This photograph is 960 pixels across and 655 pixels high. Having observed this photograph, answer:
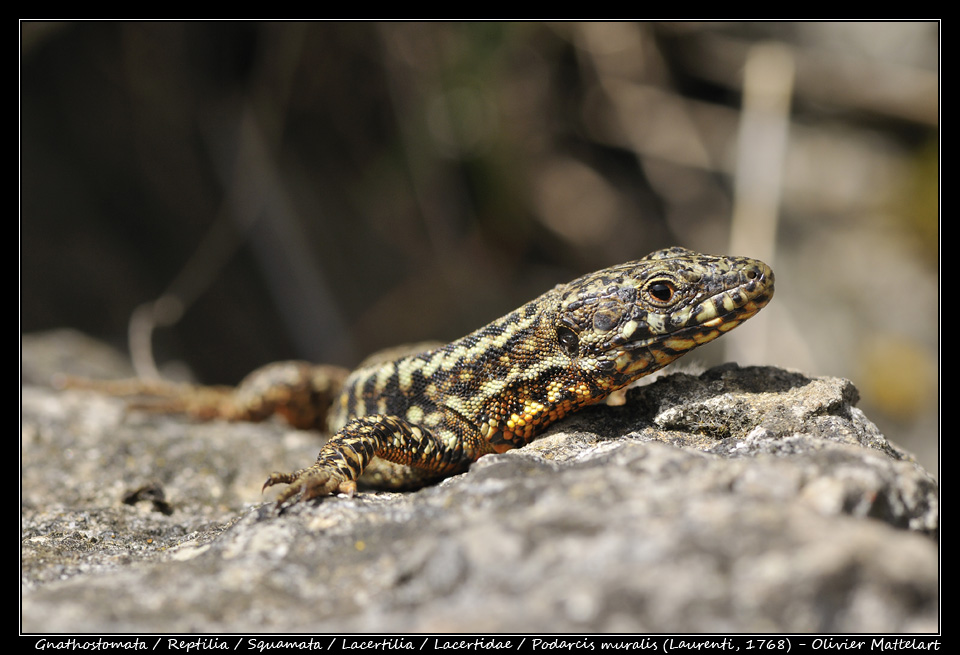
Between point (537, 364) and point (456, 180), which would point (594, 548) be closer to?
point (537, 364)

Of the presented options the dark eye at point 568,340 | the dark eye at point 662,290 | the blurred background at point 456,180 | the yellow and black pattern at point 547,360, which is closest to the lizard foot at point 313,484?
the yellow and black pattern at point 547,360

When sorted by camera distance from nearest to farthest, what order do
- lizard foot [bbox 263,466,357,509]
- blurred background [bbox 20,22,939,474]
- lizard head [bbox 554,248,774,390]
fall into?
lizard foot [bbox 263,466,357,509]
lizard head [bbox 554,248,774,390]
blurred background [bbox 20,22,939,474]

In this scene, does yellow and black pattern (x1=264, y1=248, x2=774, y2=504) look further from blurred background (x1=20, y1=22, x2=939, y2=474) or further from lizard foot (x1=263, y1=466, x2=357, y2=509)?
blurred background (x1=20, y1=22, x2=939, y2=474)

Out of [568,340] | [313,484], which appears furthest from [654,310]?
[313,484]

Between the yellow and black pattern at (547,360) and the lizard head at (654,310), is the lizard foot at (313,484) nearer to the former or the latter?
the yellow and black pattern at (547,360)

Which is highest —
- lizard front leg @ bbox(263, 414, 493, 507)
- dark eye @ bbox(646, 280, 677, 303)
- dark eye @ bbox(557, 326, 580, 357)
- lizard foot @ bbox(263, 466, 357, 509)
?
dark eye @ bbox(646, 280, 677, 303)

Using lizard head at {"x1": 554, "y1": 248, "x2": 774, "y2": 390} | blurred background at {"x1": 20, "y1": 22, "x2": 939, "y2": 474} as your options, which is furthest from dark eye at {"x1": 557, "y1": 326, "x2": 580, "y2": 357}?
blurred background at {"x1": 20, "y1": 22, "x2": 939, "y2": 474}

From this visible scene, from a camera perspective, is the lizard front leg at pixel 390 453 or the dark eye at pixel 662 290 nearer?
the lizard front leg at pixel 390 453

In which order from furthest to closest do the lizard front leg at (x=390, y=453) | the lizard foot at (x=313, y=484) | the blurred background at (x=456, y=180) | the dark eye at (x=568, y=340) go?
the blurred background at (x=456, y=180)
the dark eye at (x=568, y=340)
the lizard front leg at (x=390, y=453)
the lizard foot at (x=313, y=484)
